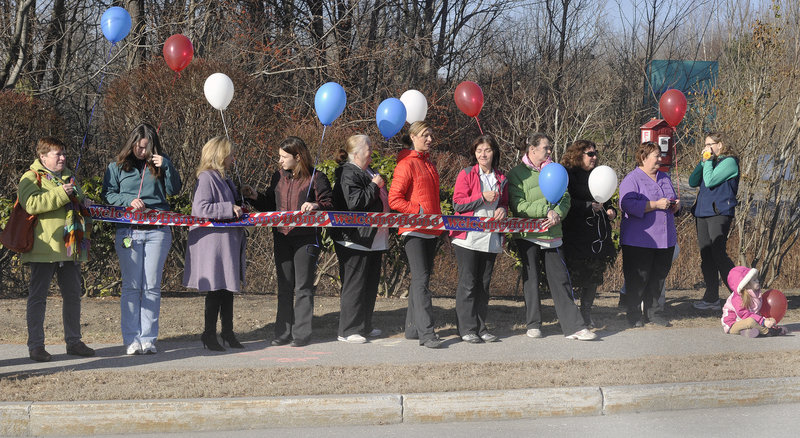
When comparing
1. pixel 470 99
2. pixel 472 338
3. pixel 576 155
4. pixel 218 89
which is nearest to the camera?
pixel 472 338

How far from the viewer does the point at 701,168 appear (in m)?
9.97

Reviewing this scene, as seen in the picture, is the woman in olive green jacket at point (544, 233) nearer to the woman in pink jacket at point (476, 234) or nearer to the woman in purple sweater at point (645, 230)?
the woman in pink jacket at point (476, 234)

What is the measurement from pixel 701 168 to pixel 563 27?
866 inches

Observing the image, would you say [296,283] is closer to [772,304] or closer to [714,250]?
[772,304]

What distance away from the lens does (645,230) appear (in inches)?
343

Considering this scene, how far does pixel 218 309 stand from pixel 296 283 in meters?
0.71

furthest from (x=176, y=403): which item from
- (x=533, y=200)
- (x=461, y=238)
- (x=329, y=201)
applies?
(x=533, y=200)

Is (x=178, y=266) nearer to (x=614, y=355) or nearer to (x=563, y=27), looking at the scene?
(x=614, y=355)

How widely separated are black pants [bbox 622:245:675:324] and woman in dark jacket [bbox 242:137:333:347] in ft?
10.6

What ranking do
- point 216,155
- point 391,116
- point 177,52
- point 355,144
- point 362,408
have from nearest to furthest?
point 362,408
point 216,155
point 355,144
point 391,116
point 177,52

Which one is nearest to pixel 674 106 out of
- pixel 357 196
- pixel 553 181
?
pixel 553 181

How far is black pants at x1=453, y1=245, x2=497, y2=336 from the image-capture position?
25.8 feet

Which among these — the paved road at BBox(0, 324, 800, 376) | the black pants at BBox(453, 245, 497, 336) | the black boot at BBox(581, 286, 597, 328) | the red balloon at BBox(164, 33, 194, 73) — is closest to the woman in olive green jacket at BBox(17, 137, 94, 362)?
the paved road at BBox(0, 324, 800, 376)

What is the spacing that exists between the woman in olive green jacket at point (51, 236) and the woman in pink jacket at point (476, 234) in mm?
3206
